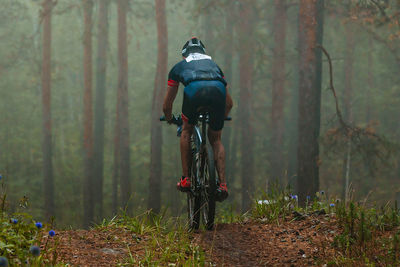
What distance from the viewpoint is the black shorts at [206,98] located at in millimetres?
5598

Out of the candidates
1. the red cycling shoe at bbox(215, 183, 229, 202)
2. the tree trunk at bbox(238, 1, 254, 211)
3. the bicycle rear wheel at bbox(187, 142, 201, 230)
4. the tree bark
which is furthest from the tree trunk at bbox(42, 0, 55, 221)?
the red cycling shoe at bbox(215, 183, 229, 202)

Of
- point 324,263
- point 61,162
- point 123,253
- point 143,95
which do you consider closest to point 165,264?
→ point 123,253

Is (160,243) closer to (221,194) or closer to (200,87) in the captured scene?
(221,194)

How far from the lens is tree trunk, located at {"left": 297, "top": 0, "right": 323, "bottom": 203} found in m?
11.6

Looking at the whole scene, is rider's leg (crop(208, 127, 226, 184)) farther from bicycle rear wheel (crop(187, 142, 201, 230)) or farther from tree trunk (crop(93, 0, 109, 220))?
tree trunk (crop(93, 0, 109, 220))

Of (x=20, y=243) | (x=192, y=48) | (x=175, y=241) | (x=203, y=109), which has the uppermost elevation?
(x=192, y=48)

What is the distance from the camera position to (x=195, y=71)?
226 inches

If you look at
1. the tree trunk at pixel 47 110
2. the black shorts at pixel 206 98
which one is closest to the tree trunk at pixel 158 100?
the tree trunk at pixel 47 110

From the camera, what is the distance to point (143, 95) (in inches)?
1566

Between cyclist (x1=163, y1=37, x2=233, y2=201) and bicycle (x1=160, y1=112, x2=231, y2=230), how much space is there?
0.08 m

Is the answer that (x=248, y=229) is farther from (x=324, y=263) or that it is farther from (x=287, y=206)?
(x=324, y=263)

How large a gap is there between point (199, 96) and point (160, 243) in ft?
5.88

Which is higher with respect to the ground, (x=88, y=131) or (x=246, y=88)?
(x=246, y=88)

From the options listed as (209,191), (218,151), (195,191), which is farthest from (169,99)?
(209,191)
